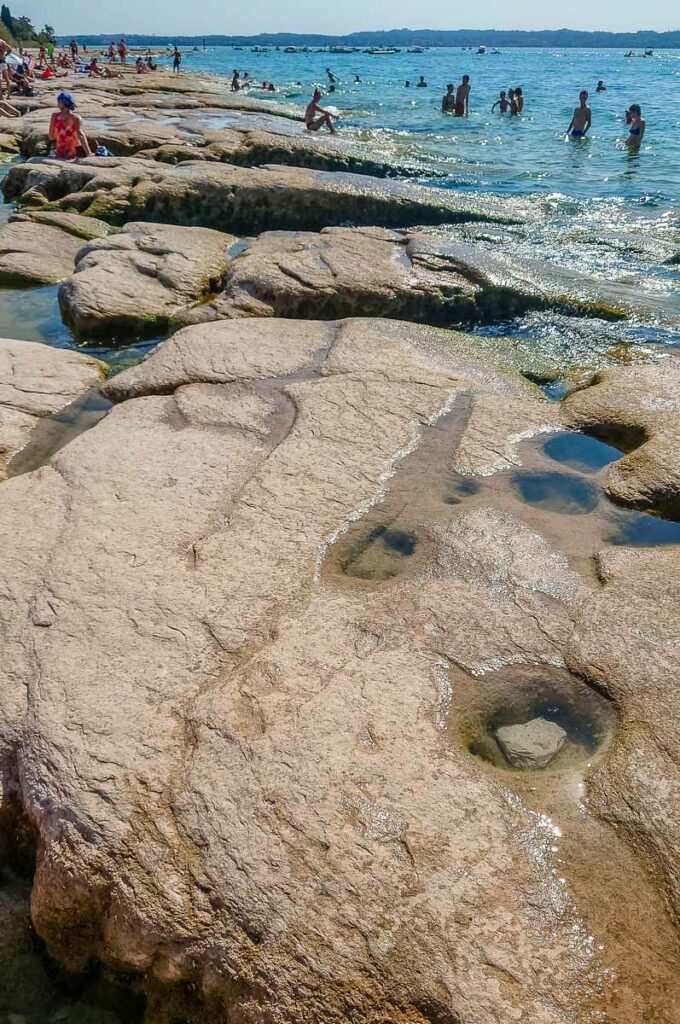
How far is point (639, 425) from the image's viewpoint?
4.50 meters

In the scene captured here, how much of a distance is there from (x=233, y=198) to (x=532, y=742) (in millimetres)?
9018

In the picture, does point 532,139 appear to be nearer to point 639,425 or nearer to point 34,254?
point 34,254

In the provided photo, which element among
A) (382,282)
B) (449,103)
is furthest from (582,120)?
(382,282)

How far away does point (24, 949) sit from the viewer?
2268 millimetres

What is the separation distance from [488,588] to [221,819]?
1410 mm

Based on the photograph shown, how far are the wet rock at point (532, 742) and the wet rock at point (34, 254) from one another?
22.9 ft

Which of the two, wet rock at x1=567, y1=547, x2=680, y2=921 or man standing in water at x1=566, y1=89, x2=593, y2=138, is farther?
man standing in water at x1=566, y1=89, x2=593, y2=138

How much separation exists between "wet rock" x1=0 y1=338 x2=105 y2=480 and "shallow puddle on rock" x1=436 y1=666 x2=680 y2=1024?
3.14 m

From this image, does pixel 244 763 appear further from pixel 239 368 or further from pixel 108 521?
pixel 239 368

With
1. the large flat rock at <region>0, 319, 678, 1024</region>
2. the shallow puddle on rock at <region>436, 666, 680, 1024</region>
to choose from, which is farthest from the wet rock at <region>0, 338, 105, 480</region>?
the shallow puddle on rock at <region>436, 666, 680, 1024</region>

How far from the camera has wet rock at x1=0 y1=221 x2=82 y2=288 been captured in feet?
25.2

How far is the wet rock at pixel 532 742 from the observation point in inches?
97.1

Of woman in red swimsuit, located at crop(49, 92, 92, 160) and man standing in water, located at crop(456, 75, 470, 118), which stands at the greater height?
Answer: man standing in water, located at crop(456, 75, 470, 118)

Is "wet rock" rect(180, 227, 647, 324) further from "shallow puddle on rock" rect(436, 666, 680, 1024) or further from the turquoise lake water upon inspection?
the turquoise lake water
